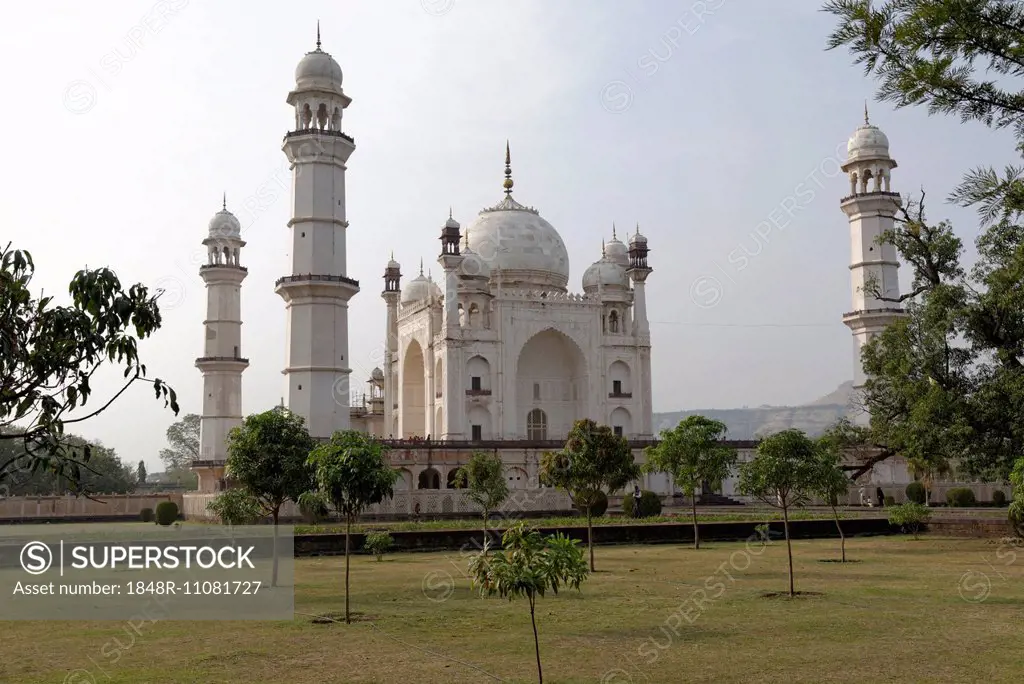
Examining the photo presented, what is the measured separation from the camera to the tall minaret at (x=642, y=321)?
46469 millimetres

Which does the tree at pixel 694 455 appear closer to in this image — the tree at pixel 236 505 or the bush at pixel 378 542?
the bush at pixel 378 542

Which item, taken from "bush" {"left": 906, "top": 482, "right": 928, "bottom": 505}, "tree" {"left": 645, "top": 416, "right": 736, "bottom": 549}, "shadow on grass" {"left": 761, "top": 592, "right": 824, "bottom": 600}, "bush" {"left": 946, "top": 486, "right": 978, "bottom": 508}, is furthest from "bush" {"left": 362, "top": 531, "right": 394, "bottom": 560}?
"bush" {"left": 906, "top": 482, "right": 928, "bottom": 505}

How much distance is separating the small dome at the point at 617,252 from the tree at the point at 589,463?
3102 centimetres

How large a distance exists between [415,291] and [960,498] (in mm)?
28885

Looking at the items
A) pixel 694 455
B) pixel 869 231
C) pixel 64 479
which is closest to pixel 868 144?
pixel 869 231

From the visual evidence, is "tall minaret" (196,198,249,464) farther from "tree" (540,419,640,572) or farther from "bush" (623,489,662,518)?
"tree" (540,419,640,572)

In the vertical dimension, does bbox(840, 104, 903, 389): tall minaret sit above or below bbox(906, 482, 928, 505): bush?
above

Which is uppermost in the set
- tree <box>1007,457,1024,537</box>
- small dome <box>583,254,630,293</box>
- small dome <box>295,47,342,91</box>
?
small dome <box>295,47,342,91</box>

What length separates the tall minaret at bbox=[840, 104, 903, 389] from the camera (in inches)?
1635

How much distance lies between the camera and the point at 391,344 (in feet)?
174

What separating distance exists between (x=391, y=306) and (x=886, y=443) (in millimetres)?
33171

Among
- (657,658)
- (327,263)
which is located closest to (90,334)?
(657,658)

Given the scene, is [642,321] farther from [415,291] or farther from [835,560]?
[835,560]

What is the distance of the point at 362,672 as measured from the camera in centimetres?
912
